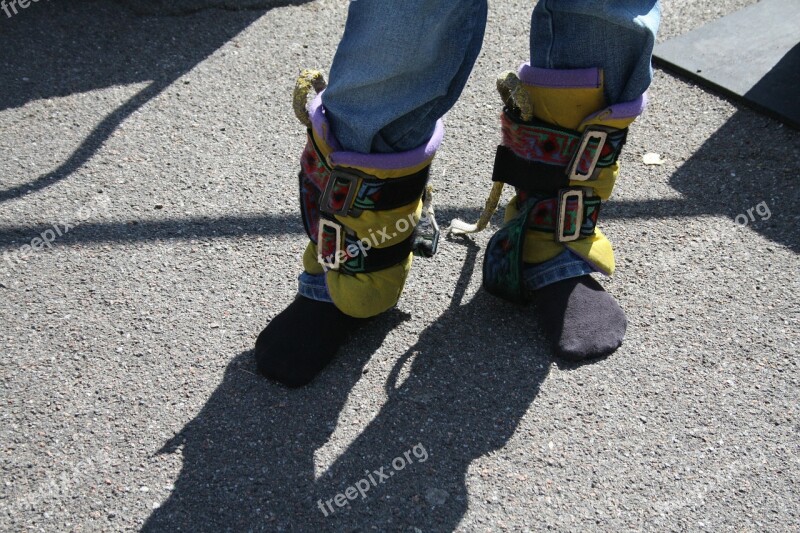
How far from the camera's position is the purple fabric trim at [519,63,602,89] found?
5.50 ft

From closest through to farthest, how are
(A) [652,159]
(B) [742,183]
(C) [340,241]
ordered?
(C) [340,241] < (B) [742,183] < (A) [652,159]

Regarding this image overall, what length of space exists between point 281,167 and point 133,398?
2.94 feet

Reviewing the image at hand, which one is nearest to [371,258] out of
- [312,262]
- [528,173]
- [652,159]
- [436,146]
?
[312,262]

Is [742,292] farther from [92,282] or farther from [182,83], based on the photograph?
[182,83]

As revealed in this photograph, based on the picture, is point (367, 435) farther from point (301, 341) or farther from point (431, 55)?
point (431, 55)

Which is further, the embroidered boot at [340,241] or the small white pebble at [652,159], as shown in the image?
the small white pebble at [652,159]

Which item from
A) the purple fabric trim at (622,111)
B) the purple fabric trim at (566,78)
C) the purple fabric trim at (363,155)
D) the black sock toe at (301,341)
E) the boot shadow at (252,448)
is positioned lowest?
the boot shadow at (252,448)

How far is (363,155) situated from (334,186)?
0.09m

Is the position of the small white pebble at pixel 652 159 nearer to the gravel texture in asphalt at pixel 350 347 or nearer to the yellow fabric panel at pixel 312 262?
the gravel texture in asphalt at pixel 350 347

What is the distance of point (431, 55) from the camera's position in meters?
1.49

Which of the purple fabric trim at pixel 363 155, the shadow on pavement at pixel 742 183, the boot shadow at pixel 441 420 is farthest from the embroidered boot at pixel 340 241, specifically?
the shadow on pavement at pixel 742 183

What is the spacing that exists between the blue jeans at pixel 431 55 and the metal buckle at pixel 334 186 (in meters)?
0.05

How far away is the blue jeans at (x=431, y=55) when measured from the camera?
1.46 meters

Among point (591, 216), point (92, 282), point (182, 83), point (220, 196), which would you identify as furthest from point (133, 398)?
point (182, 83)
